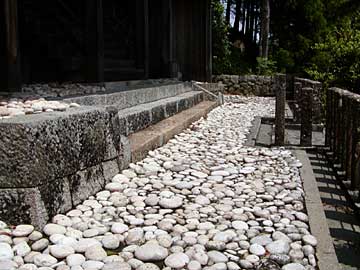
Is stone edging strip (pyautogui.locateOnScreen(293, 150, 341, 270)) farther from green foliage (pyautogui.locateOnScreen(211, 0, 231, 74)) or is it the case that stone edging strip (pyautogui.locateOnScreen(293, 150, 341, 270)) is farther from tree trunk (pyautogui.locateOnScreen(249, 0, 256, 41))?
tree trunk (pyautogui.locateOnScreen(249, 0, 256, 41))

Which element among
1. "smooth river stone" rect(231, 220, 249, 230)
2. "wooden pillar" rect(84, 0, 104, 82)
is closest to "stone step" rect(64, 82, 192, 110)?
"wooden pillar" rect(84, 0, 104, 82)

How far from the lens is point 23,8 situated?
673 centimetres

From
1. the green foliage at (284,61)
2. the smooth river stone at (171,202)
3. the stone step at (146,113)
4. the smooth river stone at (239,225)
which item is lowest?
the smooth river stone at (239,225)

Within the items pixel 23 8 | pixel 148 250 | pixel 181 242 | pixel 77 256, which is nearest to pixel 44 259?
pixel 77 256

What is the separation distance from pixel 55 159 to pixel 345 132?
268 centimetres

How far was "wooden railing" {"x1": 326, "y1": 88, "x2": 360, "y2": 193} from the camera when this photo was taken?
3.51 m

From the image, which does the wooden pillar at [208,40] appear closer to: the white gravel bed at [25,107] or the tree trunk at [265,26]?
the tree trunk at [265,26]

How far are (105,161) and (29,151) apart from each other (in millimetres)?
950

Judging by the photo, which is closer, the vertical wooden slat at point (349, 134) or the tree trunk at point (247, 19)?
the vertical wooden slat at point (349, 134)

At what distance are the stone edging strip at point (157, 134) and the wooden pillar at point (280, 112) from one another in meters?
1.27

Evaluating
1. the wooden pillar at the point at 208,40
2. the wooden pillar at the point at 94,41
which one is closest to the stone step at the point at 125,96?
the wooden pillar at the point at 94,41

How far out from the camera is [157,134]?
4816 millimetres

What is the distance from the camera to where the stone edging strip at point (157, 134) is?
4164 millimetres

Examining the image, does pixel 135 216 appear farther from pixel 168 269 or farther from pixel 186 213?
pixel 168 269
